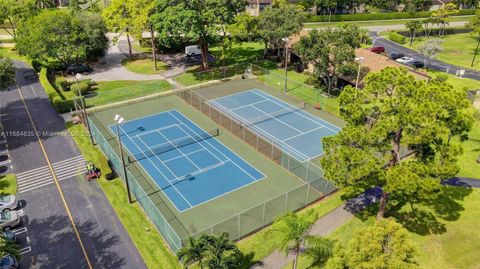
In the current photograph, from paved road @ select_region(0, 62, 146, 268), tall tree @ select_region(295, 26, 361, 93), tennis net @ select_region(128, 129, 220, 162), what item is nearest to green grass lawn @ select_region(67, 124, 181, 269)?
paved road @ select_region(0, 62, 146, 268)

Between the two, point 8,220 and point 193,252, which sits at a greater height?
point 193,252

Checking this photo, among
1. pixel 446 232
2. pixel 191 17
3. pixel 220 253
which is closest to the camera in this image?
pixel 220 253

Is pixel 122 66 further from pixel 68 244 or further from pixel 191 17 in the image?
pixel 68 244

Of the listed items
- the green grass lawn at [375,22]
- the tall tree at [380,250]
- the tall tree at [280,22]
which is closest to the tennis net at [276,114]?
the tall tree at [280,22]

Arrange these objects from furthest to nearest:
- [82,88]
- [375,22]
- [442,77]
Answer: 1. [375,22]
2. [442,77]
3. [82,88]

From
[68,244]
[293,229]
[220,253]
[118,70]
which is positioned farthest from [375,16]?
[68,244]

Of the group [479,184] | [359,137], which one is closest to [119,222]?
[359,137]

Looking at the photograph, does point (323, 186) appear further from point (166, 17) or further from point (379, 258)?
point (166, 17)

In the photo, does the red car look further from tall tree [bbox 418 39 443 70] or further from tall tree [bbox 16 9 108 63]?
tall tree [bbox 16 9 108 63]
